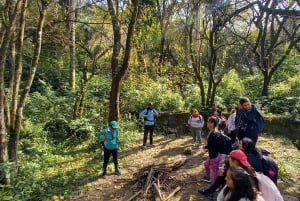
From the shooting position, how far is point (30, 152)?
937 cm

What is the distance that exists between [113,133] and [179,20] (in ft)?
41.3

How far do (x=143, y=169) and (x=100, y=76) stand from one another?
9.88m

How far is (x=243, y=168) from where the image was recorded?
12.5 ft

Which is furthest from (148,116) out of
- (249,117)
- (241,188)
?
(241,188)

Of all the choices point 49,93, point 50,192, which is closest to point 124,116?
point 49,93

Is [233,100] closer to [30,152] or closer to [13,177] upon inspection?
[30,152]

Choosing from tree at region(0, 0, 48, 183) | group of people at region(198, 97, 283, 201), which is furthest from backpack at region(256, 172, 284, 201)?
tree at region(0, 0, 48, 183)

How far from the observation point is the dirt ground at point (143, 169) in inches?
277

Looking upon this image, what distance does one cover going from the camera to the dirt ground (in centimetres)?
702

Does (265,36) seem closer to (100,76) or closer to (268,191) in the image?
(100,76)

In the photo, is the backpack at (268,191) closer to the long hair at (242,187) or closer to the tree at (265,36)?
the long hair at (242,187)

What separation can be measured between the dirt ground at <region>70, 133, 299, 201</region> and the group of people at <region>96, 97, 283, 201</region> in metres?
0.30

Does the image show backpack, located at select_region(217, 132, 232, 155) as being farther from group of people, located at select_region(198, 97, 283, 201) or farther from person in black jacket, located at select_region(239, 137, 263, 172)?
person in black jacket, located at select_region(239, 137, 263, 172)

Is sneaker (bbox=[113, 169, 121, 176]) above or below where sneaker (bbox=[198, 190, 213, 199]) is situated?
below
